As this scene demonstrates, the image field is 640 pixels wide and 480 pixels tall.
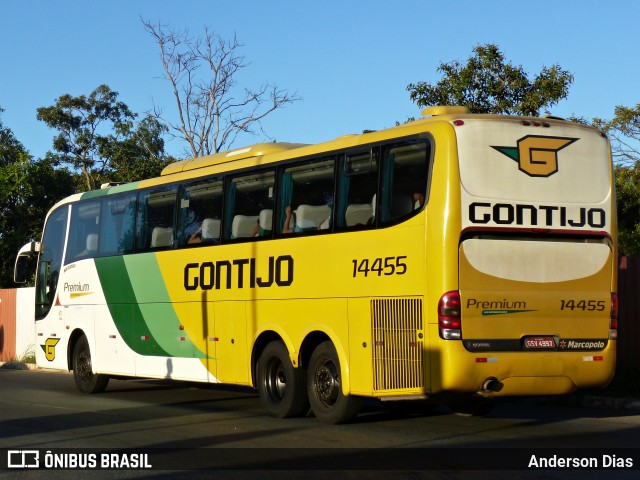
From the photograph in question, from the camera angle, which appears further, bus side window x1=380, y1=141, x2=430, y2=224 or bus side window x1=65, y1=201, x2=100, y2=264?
bus side window x1=65, y1=201, x2=100, y2=264

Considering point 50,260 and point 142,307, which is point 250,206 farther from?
point 50,260

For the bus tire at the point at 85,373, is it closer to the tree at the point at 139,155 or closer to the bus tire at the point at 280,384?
the bus tire at the point at 280,384

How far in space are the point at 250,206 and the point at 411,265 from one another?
12.4ft

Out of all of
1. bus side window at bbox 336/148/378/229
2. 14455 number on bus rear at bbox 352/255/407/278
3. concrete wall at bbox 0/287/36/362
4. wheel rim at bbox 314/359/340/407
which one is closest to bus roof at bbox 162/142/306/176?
bus side window at bbox 336/148/378/229

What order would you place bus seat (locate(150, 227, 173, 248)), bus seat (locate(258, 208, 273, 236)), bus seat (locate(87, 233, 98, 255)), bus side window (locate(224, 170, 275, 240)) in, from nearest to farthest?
bus seat (locate(258, 208, 273, 236)), bus side window (locate(224, 170, 275, 240)), bus seat (locate(150, 227, 173, 248)), bus seat (locate(87, 233, 98, 255))

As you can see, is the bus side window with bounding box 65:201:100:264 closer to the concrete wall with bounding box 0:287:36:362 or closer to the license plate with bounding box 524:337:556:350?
the license plate with bounding box 524:337:556:350

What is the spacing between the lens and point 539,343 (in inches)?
470

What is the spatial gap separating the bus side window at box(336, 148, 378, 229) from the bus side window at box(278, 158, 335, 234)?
9.9 inches

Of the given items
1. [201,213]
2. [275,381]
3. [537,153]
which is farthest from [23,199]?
[537,153]

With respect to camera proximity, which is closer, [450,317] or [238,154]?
[450,317]

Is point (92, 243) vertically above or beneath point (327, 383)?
above

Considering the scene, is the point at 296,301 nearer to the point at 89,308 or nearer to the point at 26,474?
the point at 26,474

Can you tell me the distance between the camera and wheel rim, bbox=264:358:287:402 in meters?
14.3

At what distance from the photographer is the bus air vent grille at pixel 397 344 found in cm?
1182
